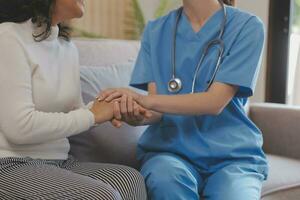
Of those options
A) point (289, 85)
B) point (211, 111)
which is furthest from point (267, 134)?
point (289, 85)

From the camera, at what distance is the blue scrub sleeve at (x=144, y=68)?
1524 mm

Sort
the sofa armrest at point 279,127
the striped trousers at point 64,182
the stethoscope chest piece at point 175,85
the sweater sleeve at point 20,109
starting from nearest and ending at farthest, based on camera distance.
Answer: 1. the striped trousers at point 64,182
2. the sweater sleeve at point 20,109
3. the stethoscope chest piece at point 175,85
4. the sofa armrest at point 279,127

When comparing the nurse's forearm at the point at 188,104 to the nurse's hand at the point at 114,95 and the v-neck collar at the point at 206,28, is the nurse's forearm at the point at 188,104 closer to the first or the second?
the nurse's hand at the point at 114,95

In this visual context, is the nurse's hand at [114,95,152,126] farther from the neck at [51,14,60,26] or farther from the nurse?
the neck at [51,14,60,26]

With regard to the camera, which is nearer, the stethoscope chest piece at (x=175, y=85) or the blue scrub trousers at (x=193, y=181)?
the blue scrub trousers at (x=193, y=181)

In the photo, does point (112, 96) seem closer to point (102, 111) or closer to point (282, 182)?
point (102, 111)

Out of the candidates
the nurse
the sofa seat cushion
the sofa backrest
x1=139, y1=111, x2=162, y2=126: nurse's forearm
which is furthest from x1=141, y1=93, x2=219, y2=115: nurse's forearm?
the sofa backrest

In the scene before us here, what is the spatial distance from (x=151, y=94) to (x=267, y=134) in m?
0.80

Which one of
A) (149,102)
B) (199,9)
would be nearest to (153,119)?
(149,102)

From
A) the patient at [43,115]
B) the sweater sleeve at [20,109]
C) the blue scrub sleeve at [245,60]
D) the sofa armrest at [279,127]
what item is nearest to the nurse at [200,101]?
the blue scrub sleeve at [245,60]

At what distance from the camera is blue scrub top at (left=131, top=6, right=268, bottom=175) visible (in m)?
1.37

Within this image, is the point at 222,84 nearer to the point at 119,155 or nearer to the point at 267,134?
the point at 119,155

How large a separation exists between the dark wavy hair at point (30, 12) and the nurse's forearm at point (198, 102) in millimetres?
379

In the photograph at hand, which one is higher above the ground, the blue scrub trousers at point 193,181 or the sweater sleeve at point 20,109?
the sweater sleeve at point 20,109
